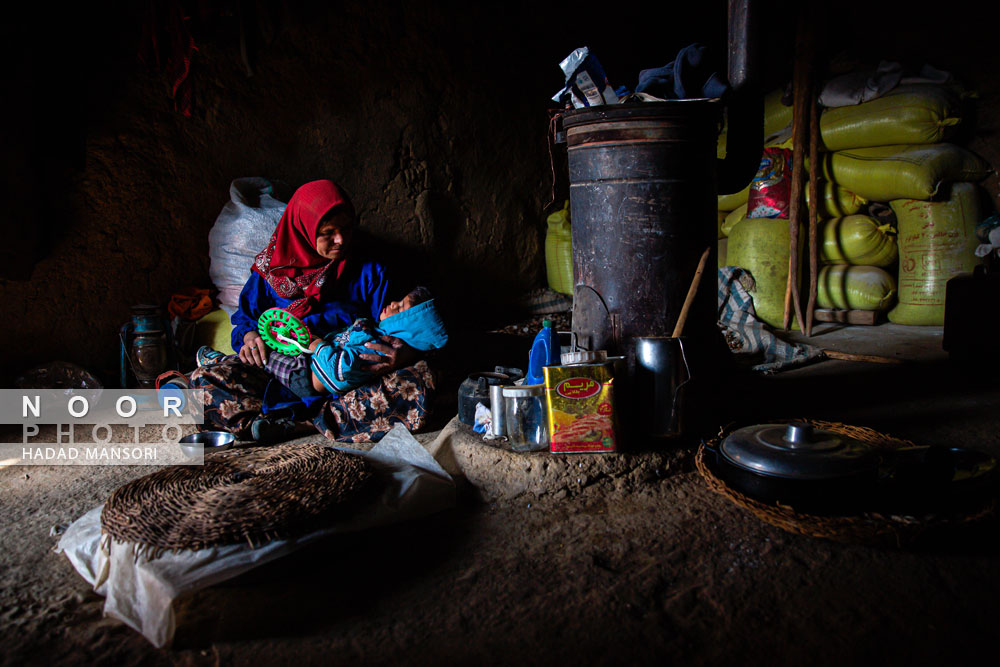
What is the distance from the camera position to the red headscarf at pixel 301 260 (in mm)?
2721

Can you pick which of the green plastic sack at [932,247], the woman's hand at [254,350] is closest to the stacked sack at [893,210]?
the green plastic sack at [932,247]

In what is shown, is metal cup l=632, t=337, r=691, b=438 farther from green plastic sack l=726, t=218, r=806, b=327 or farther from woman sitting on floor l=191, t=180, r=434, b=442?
green plastic sack l=726, t=218, r=806, b=327

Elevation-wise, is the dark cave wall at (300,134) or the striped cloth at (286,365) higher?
the dark cave wall at (300,134)

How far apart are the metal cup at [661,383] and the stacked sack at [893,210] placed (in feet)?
8.99

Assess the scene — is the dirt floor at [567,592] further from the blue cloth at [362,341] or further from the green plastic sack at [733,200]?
the green plastic sack at [733,200]

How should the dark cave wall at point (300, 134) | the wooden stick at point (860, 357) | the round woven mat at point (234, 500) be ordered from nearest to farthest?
the round woven mat at point (234, 500)
the dark cave wall at point (300, 134)
the wooden stick at point (860, 357)

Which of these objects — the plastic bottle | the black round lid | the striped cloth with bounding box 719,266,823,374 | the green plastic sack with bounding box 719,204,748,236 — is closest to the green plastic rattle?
the plastic bottle

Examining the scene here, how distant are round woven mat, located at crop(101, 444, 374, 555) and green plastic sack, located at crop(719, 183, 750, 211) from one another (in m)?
3.88

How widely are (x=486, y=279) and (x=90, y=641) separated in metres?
3.38

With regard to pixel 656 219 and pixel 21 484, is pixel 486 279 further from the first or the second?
pixel 21 484

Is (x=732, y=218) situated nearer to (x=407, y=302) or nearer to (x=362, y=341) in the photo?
(x=407, y=302)

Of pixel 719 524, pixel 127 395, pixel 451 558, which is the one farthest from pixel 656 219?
pixel 127 395

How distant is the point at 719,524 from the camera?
1.79 metres

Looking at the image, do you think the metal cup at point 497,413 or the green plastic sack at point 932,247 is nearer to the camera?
the metal cup at point 497,413
